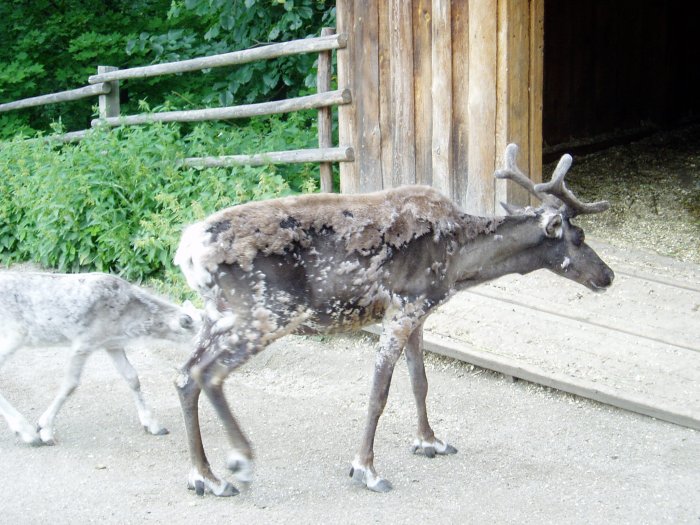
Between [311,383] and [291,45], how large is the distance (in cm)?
366

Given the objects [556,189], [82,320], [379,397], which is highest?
[556,189]

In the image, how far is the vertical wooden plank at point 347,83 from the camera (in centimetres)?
896

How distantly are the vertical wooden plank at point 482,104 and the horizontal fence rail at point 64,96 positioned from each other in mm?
5233

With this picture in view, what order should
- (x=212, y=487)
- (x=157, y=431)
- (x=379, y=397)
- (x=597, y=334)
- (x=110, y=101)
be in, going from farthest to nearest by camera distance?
1. (x=110, y=101)
2. (x=597, y=334)
3. (x=157, y=431)
4. (x=379, y=397)
5. (x=212, y=487)

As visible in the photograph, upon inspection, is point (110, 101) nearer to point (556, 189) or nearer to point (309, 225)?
point (309, 225)

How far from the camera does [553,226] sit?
6016mm

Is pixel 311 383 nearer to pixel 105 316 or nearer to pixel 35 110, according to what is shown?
pixel 105 316

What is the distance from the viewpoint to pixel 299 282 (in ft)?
18.1

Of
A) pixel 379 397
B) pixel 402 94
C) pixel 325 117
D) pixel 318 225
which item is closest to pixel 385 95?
pixel 402 94

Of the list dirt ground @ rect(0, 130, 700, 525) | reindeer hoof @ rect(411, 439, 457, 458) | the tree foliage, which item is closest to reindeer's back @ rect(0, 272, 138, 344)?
dirt ground @ rect(0, 130, 700, 525)

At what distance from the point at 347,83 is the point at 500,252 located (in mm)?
3596

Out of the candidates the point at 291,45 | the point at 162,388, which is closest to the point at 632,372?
the point at 162,388

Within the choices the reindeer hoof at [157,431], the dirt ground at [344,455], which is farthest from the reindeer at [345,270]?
A: the reindeer hoof at [157,431]

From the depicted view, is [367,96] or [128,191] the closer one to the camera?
[367,96]
